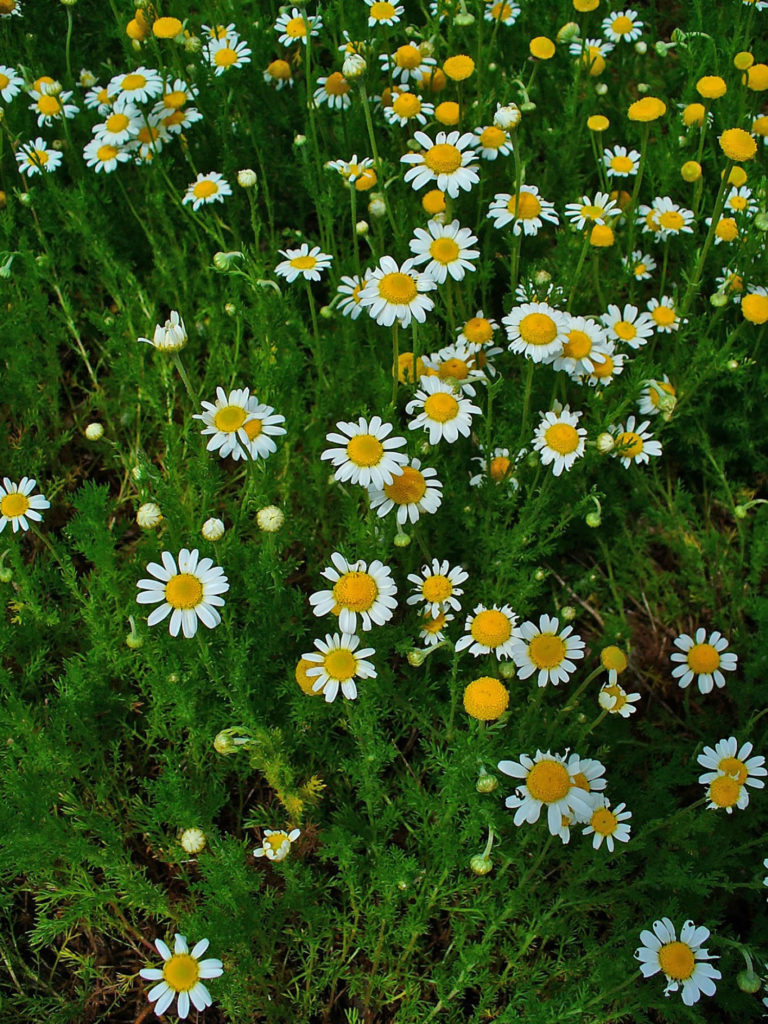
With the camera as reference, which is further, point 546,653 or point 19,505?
point 19,505

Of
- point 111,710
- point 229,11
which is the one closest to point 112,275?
point 229,11

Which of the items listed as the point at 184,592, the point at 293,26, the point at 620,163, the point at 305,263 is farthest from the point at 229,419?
the point at 620,163

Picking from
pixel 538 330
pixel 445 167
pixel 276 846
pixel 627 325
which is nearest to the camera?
pixel 276 846

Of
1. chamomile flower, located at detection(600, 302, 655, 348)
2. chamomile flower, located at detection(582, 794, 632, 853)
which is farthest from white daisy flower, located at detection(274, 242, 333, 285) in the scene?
chamomile flower, located at detection(582, 794, 632, 853)

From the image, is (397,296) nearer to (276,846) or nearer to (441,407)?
(441,407)

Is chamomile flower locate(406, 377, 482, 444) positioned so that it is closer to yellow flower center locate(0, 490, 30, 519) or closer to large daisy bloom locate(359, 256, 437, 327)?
large daisy bloom locate(359, 256, 437, 327)
